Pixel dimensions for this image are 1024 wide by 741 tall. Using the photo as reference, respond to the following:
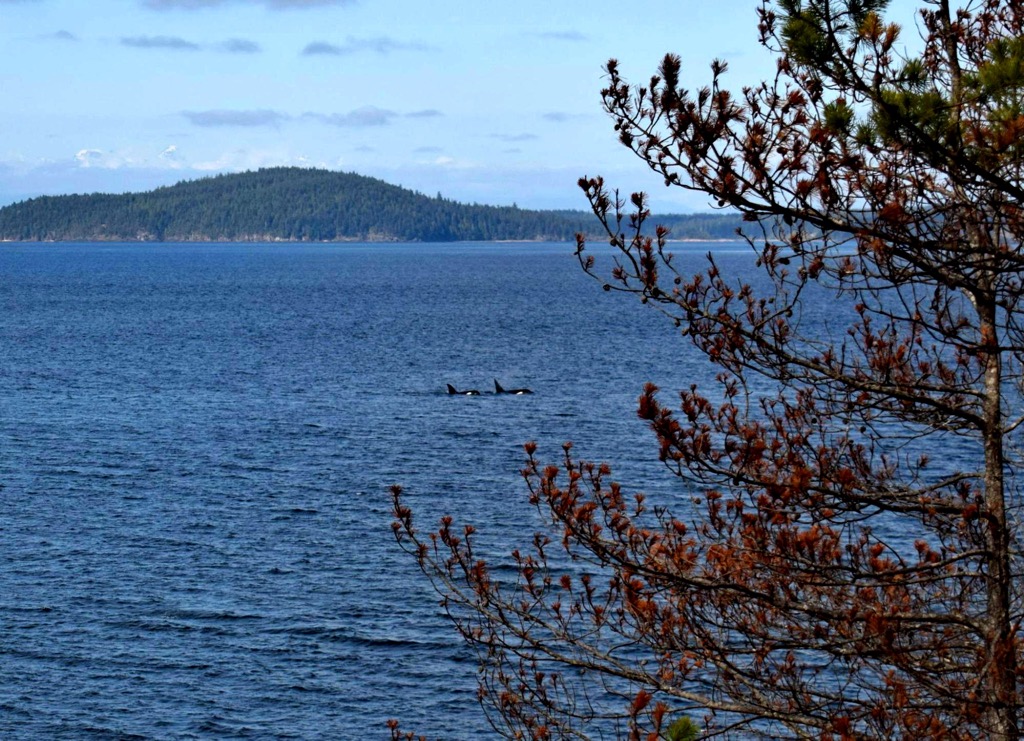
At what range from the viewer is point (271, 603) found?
33.8 metres

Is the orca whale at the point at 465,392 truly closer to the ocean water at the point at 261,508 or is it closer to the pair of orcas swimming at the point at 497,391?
the pair of orcas swimming at the point at 497,391

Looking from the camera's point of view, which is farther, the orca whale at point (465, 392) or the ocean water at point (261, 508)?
the orca whale at point (465, 392)

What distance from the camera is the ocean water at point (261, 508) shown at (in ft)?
93.3

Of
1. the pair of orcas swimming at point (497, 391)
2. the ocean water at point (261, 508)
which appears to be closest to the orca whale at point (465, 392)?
the pair of orcas swimming at point (497, 391)

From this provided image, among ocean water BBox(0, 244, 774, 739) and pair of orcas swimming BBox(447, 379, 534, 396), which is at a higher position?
pair of orcas swimming BBox(447, 379, 534, 396)

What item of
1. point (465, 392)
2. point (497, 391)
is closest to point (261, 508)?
point (465, 392)

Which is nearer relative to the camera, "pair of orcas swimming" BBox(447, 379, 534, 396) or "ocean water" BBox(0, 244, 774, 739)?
"ocean water" BBox(0, 244, 774, 739)

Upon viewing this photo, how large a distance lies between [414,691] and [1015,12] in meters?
21.9

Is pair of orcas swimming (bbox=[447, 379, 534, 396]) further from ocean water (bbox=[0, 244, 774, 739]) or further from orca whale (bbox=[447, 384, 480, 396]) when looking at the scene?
ocean water (bbox=[0, 244, 774, 739])

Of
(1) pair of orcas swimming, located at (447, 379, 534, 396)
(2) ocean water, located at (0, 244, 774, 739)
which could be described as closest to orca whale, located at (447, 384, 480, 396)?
(1) pair of orcas swimming, located at (447, 379, 534, 396)

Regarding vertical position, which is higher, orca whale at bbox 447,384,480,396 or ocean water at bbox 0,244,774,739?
orca whale at bbox 447,384,480,396

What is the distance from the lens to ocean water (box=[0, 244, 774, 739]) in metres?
28.4

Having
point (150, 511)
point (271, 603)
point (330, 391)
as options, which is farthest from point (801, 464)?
point (330, 391)

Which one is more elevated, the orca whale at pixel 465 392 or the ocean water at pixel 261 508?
the orca whale at pixel 465 392
